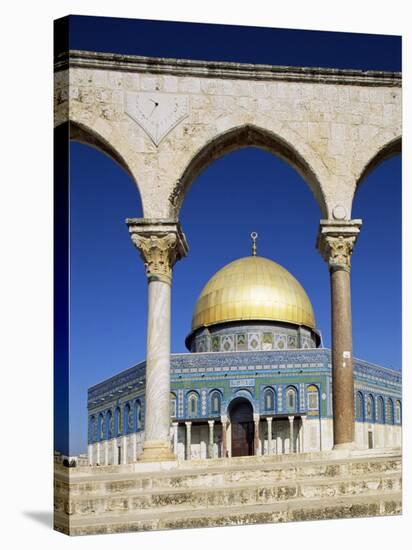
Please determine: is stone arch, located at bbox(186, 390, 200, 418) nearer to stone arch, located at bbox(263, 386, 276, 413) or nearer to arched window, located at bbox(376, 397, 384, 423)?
stone arch, located at bbox(263, 386, 276, 413)

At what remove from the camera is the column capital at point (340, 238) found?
498 inches

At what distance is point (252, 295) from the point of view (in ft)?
101

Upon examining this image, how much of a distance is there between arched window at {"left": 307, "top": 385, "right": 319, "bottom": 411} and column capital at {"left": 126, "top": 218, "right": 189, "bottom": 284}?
17271 mm

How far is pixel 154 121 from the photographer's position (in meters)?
12.2

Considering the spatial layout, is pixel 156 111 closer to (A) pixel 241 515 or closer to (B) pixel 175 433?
(A) pixel 241 515

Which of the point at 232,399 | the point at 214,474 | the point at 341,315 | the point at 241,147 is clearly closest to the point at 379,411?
the point at 232,399

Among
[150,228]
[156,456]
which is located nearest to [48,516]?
[156,456]

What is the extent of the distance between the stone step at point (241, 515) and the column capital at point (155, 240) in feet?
9.86

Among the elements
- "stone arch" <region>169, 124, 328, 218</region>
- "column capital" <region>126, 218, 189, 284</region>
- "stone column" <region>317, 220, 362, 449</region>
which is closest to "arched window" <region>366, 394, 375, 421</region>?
"stone column" <region>317, 220, 362, 449</region>

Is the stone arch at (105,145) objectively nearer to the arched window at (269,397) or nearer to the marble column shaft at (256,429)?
Result: the marble column shaft at (256,429)

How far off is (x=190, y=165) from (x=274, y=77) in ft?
4.89

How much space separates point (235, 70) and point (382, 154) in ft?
7.23

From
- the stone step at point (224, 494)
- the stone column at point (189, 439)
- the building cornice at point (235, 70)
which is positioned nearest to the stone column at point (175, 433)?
the stone column at point (189, 439)

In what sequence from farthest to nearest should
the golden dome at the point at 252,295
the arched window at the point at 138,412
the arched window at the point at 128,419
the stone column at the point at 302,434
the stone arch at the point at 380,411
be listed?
the golden dome at the point at 252,295, the arched window at the point at 128,419, the stone column at the point at 302,434, the arched window at the point at 138,412, the stone arch at the point at 380,411
